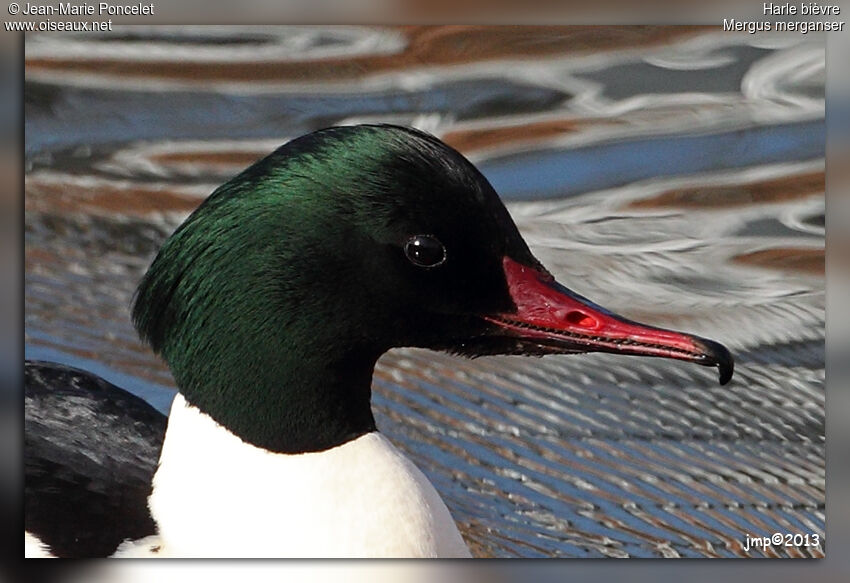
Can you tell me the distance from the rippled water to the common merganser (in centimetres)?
30

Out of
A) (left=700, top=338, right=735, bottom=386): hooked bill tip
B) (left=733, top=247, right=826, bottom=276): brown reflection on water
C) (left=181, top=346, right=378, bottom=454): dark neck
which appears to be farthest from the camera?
(left=733, top=247, right=826, bottom=276): brown reflection on water

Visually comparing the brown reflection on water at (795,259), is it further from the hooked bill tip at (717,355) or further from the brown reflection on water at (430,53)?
the hooked bill tip at (717,355)

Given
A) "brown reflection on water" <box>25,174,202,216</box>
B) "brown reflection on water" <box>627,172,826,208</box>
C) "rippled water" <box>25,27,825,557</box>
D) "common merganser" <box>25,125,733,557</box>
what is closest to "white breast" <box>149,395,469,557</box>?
"common merganser" <box>25,125,733,557</box>

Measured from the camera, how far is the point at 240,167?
9.50ft

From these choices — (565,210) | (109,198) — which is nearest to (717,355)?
(565,210)

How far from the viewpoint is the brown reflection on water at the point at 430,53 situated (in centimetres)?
286

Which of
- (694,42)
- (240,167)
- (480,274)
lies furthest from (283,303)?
(694,42)

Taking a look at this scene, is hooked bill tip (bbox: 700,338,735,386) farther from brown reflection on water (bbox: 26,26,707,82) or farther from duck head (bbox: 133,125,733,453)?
brown reflection on water (bbox: 26,26,707,82)

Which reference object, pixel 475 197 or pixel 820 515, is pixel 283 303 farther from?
pixel 820 515

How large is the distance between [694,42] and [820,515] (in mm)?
1012

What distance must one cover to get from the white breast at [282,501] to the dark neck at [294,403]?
0.02m

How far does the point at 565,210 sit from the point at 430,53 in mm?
447

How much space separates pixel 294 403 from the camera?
8.23ft

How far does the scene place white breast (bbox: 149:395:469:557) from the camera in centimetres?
250
